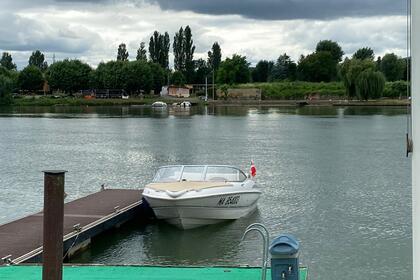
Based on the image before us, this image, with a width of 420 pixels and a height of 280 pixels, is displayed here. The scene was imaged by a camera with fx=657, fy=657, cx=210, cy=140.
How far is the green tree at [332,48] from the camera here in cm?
16875

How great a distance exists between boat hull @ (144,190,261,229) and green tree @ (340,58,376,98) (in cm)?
10646

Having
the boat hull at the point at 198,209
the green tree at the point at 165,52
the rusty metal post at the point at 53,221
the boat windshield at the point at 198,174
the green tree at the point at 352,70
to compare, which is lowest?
the boat hull at the point at 198,209

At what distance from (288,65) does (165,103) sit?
1679 inches

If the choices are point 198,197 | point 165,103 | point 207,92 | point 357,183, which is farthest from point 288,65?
point 198,197

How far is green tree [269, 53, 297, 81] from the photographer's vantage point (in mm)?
169000

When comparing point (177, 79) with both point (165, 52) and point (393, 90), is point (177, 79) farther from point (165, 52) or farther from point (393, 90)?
point (393, 90)

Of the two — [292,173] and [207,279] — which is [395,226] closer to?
[207,279]

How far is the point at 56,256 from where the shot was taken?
23.9 ft

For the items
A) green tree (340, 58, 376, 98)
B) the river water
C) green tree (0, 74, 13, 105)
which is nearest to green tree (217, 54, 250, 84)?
green tree (340, 58, 376, 98)

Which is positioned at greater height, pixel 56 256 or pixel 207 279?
pixel 56 256

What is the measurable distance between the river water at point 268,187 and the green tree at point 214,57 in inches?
4577

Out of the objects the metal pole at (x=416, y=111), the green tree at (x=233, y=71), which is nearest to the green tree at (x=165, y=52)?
the green tree at (x=233, y=71)

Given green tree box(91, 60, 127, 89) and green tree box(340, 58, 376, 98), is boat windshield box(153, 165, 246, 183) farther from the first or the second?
green tree box(91, 60, 127, 89)

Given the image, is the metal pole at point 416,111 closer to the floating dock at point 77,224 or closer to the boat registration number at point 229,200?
the floating dock at point 77,224
